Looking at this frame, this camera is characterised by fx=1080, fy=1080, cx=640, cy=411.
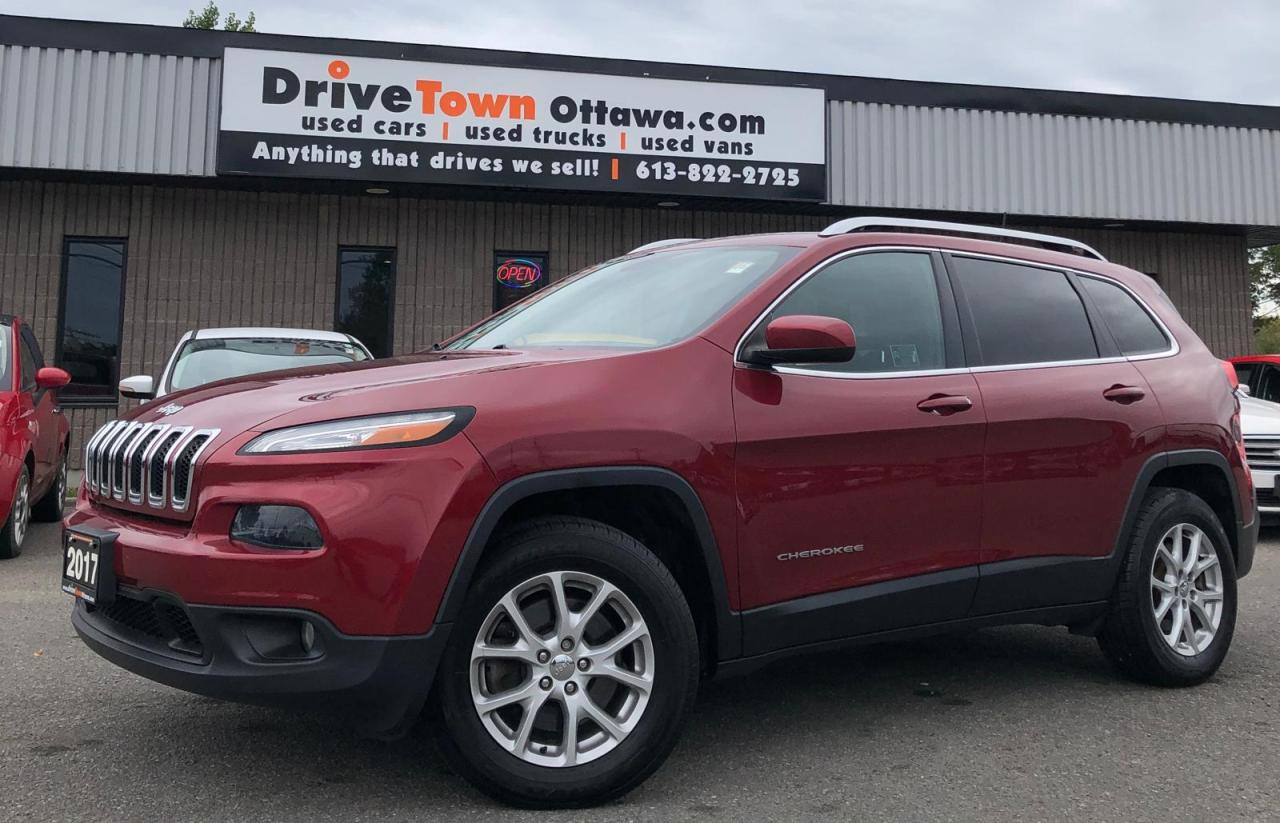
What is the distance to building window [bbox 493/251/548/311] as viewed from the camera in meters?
13.6

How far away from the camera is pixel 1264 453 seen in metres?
8.16

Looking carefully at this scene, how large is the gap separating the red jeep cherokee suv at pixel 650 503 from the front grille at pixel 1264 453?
4.33 meters

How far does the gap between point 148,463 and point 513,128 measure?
33.1ft

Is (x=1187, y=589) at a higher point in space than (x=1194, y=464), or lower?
lower

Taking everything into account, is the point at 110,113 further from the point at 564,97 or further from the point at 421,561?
the point at 421,561

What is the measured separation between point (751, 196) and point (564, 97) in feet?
8.20

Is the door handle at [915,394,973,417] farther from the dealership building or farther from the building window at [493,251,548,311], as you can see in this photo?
the building window at [493,251,548,311]

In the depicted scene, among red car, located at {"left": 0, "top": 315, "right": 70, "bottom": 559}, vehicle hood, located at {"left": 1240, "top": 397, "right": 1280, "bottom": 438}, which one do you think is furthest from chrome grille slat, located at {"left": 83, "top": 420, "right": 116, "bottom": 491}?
vehicle hood, located at {"left": 1240, "top": 397, "right": 1280, "bottom": 438}

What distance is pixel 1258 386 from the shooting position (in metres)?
10.5

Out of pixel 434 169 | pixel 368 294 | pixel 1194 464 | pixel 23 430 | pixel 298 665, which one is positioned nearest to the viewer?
pixel 298 665

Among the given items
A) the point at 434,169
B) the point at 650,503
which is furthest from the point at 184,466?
the point at 434,169

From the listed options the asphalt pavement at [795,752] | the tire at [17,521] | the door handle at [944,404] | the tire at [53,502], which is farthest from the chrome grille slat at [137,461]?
the tire at [53,502]

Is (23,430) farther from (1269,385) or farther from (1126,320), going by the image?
(1269,385)

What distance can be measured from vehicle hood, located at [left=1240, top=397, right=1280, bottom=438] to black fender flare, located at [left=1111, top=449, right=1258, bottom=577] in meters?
3.80
